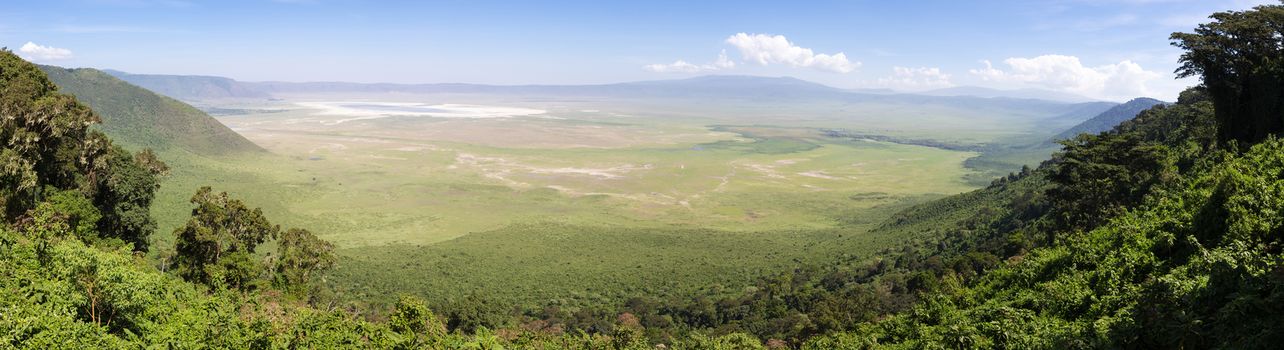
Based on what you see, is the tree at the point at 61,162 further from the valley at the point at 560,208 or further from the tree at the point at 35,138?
the valley at the point at 560,208

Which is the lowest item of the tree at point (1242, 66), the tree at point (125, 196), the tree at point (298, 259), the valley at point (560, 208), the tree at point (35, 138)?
the valley at point (560, 208)

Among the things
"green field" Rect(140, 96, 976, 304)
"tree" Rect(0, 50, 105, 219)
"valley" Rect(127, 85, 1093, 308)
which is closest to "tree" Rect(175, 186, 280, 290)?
"tree" Rect(0, 50, 105, 219)

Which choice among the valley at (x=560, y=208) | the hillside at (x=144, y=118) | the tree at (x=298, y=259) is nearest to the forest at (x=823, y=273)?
the tree at (x=298, y=259)

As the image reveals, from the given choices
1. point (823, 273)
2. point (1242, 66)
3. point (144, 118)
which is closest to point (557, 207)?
point (823, 273)

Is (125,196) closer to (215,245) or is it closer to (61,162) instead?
(61,162)

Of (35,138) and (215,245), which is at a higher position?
(35,138)

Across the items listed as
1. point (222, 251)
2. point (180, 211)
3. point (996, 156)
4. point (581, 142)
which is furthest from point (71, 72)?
point (996, 156)
